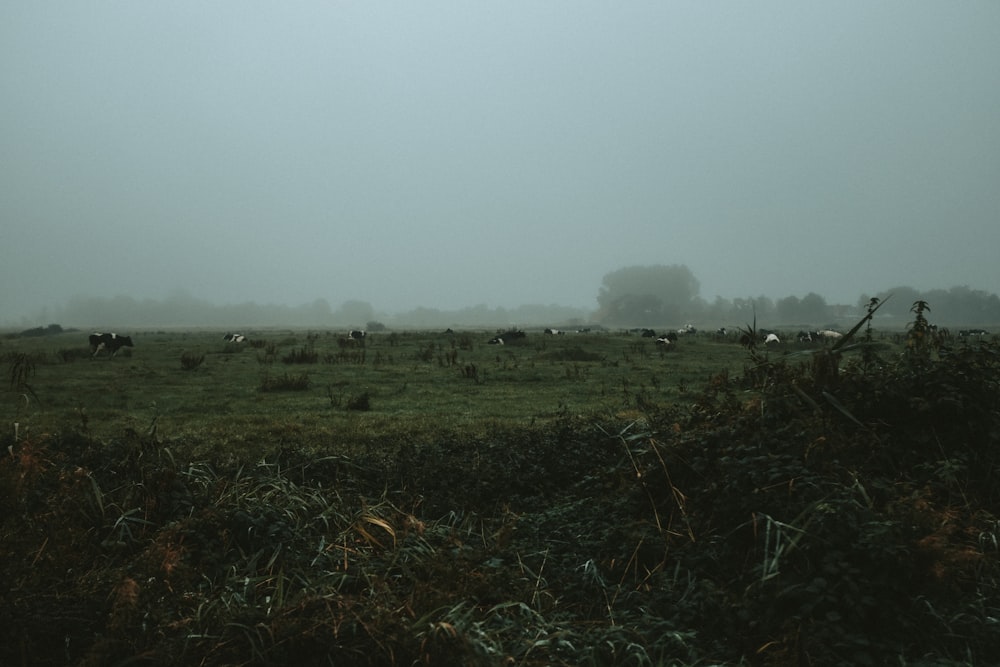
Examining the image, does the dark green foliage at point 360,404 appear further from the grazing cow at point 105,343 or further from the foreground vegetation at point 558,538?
the grazing cow at point 105,343

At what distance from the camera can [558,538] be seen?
5926 mm

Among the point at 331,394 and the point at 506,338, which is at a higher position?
the point at 506,338

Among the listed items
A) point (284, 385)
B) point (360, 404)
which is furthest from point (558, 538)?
point (284, 385)

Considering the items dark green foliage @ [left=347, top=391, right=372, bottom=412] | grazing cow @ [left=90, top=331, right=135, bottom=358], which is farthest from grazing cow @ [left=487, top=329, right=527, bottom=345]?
dark green foliage @ [left=347, top=391, right=372, bottom=412]

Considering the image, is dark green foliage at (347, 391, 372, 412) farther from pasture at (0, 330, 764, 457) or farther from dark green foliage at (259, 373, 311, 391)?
dark green foliage at (259, 373, 311, 391)

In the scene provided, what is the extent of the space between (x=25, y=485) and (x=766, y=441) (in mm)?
7895

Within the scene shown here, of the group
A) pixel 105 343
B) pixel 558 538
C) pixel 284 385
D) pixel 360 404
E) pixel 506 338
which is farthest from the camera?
pixel 506 338

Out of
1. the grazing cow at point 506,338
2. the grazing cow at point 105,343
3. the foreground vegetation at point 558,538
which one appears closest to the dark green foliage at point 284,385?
the foreground vegetation at point 558,538

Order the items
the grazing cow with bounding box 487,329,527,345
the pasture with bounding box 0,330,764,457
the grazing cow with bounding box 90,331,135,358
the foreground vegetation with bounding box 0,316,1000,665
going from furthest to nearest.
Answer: the grazing cow with bounding box 487,329,527,345
the grazing cow with bounding box 90,331,135,358
the pasture with bounding box 0,330,764,457
the foreground vegetation with bounding box 0,316,1000,665

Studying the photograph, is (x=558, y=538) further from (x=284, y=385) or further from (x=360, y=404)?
(x=284, y=385)

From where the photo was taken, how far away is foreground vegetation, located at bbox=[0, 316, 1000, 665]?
4.06 meters

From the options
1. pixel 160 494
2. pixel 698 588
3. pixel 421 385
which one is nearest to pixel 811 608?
pixel 698 588

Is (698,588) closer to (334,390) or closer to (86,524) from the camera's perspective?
(86,524)

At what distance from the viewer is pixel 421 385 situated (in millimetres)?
16875
